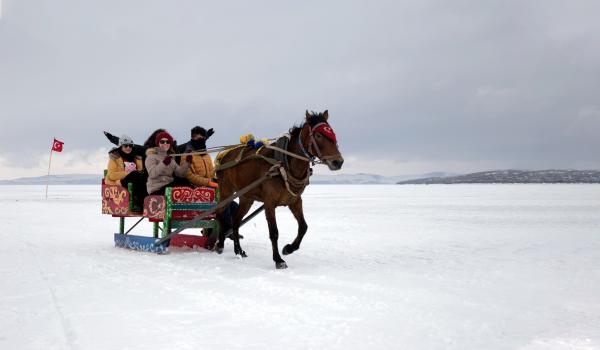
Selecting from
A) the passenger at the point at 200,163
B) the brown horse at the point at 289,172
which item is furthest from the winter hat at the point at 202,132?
the brown horse at the point at 289,172

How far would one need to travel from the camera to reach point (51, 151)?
28.4 m

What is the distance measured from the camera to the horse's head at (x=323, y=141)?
19.3 ft

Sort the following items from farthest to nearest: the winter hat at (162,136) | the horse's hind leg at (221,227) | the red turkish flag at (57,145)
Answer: the red turkish flag at (57,145) < the winter hat at (162,136) < the horse's hind leg at (221,227)

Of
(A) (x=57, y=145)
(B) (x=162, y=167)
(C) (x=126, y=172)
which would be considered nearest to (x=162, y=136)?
(B) (x=162, y=167)

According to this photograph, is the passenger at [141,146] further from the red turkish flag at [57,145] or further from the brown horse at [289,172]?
the red turkish flag at [57,145]

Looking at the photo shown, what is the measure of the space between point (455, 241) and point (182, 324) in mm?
7088

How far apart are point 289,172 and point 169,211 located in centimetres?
225

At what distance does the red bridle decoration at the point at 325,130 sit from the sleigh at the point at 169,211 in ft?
8.48

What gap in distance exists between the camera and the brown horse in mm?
6008

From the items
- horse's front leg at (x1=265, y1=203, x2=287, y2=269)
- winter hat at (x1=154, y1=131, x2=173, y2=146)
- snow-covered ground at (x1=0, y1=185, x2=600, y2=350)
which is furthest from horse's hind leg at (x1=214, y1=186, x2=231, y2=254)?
horse's front leg at (x1=265, y1=203, x2=287, y2=269)

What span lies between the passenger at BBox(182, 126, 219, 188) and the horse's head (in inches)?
111

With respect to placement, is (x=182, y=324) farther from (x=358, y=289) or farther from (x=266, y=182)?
(x=266, y=182)

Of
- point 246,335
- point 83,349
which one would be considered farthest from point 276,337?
point 83,349

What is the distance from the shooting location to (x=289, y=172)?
21.3 ft
